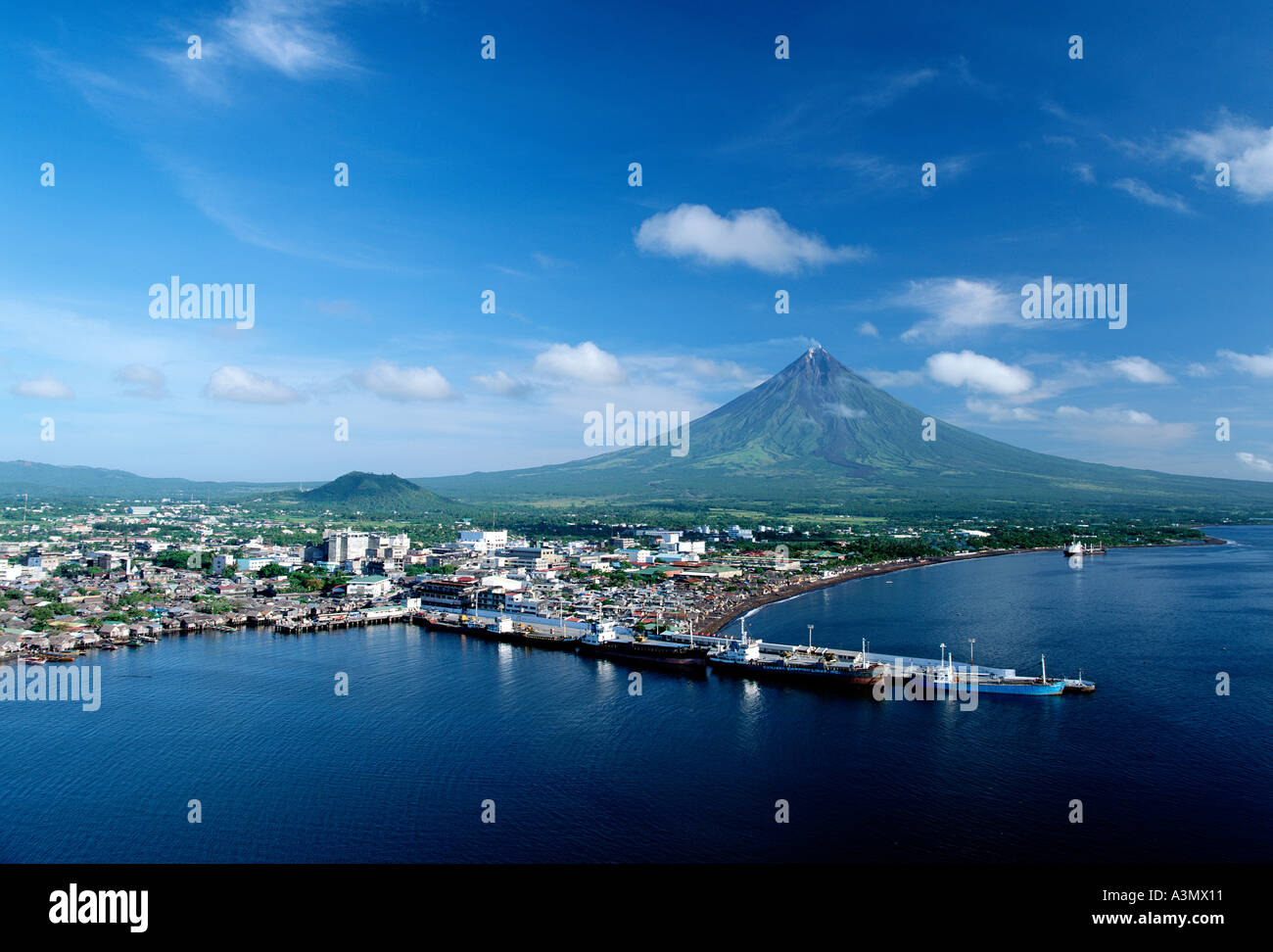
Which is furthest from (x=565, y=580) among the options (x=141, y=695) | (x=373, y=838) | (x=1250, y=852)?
(x=1250, y=852)

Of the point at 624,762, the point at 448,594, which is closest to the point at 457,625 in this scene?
the point at 448,594

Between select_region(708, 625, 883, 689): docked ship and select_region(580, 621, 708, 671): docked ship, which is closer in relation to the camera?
select_region(708, 625, 883, 689): docked ship

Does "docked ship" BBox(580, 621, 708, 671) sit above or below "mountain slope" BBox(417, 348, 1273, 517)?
below

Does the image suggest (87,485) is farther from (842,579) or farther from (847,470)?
(842,579)

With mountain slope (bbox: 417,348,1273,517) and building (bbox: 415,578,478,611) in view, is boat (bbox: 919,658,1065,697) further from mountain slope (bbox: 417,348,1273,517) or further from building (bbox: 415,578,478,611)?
mountain slope (bbox: 417,348,1273,517)

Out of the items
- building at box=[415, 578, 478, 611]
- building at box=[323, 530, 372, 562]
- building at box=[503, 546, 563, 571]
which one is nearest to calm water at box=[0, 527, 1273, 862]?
building at box=[415, 578, 478, 611]
